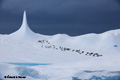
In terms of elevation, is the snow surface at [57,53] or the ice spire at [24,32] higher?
the ice spire at [24,32]

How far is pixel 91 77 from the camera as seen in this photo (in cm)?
2281

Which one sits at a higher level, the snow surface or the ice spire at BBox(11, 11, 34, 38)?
the ice spire at BBox(11, 11, 34, 38)

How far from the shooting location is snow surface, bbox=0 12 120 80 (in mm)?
22948

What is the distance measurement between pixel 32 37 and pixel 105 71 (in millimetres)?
34169

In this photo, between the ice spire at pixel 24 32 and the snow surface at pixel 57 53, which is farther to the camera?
the ice spire at pixel 24 32

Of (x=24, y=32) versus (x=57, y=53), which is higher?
(x=24, y=32)

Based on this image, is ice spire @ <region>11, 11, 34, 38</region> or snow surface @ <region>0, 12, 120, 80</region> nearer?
snow surface @ <region>0, 12, 120, 80</region>

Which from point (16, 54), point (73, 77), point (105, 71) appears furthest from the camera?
point (16, 54)

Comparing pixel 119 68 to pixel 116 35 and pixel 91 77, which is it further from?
pixel 116 35

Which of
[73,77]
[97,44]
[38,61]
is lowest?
[73,77]

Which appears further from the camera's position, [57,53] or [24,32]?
A: [24,32]

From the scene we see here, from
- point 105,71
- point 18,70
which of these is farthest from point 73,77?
point 18,70

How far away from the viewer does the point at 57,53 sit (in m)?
44.9

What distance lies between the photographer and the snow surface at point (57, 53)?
A: 22948mm
